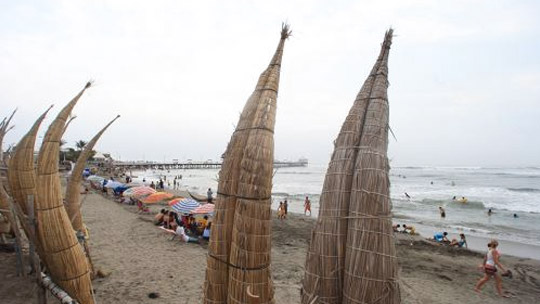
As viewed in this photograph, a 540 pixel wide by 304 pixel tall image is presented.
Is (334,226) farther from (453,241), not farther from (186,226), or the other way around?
(453,241)

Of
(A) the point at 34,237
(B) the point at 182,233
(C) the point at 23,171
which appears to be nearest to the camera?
(A) the point at 34,237

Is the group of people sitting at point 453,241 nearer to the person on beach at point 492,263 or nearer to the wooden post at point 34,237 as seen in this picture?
the person on beach at point 492,263

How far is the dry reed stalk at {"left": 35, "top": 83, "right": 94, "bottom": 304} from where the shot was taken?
438cm

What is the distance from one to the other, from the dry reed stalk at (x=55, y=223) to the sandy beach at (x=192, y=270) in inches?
58.8

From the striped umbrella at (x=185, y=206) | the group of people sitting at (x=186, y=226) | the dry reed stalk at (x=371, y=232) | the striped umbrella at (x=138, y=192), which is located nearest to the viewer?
the dry reed stalk at (x=371, y=232)

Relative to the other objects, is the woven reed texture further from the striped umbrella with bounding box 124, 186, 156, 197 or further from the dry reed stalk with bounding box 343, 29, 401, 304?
the striped umbrella with bounding box 124, 186, 156, 197

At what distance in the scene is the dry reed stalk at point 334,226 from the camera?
7.93 feet

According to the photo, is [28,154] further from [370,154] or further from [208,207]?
[208,207]

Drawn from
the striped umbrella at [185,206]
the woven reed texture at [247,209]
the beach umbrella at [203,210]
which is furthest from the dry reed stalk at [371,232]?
the striped umbrella at [185,206]

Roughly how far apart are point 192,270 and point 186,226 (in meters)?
4.31

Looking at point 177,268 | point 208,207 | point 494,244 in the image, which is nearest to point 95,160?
point 208,207

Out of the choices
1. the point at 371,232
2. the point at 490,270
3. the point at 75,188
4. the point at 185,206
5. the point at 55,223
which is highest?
the point at 371,232

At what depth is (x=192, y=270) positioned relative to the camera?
8391 millimetres

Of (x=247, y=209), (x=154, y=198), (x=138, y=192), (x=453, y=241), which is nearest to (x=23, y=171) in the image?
(x=247, y=209)
